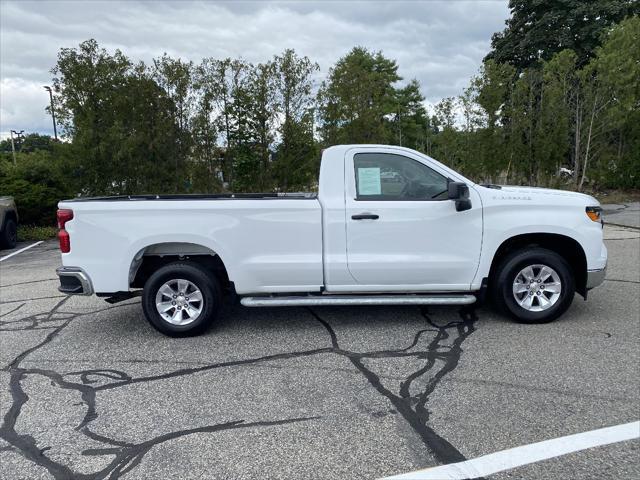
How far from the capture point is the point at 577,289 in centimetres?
498

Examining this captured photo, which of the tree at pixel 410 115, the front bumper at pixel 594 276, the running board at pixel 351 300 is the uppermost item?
the tree at pixel 410 115

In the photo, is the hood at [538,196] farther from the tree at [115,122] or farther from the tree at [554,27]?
the tree at [554,27]

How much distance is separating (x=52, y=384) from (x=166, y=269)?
1.42 meters

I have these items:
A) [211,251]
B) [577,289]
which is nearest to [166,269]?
[211,251]

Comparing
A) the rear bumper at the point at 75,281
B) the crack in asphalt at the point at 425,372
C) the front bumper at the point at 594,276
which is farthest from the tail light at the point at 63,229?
the front bumper at the point at 594,276

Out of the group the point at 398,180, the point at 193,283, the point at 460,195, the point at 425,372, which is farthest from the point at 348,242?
the point at 193,283

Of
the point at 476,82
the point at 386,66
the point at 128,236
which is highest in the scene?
the point at 386,66

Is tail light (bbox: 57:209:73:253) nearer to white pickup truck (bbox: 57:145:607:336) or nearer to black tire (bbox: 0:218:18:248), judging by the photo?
white pickup truck (bbox: 57:145:607:336)

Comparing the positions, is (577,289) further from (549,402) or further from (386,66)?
(386,66)

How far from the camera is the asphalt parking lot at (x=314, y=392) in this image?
2672 millimetres

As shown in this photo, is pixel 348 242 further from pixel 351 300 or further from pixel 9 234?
pixel 9 234

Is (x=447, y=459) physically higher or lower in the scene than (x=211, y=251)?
lower

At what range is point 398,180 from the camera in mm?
4730

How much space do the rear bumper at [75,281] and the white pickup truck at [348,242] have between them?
1cm
